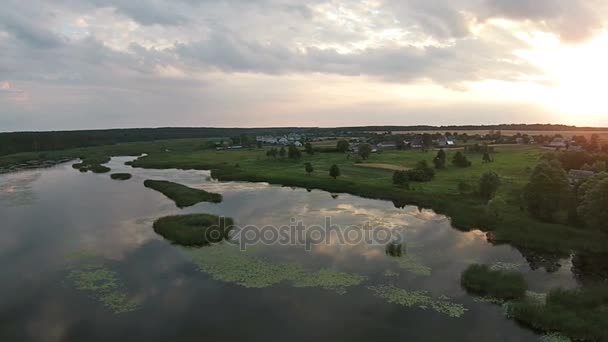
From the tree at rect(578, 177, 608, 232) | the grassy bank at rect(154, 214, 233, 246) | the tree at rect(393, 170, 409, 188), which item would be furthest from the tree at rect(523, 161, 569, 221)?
the grassy bank at rect(154, 214, 233, 246)

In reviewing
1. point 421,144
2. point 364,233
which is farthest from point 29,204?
point 421,144

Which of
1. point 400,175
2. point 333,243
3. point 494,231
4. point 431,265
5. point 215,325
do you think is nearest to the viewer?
point 215,325

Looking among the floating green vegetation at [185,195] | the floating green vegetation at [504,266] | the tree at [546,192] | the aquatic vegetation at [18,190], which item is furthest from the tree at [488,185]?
the aquatic vegetation at [18,190]

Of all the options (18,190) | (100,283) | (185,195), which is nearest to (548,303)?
(100,283)

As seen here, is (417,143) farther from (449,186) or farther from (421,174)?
(449,186)

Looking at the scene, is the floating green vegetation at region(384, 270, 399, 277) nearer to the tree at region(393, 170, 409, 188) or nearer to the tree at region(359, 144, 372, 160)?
the tree at region(393, 170, 409, 188)

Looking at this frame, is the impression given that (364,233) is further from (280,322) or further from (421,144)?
(421,144)

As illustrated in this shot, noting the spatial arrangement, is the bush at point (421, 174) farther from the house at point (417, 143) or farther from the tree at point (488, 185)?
the house at point (417, 143)

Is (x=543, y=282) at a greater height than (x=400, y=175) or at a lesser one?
lesser
